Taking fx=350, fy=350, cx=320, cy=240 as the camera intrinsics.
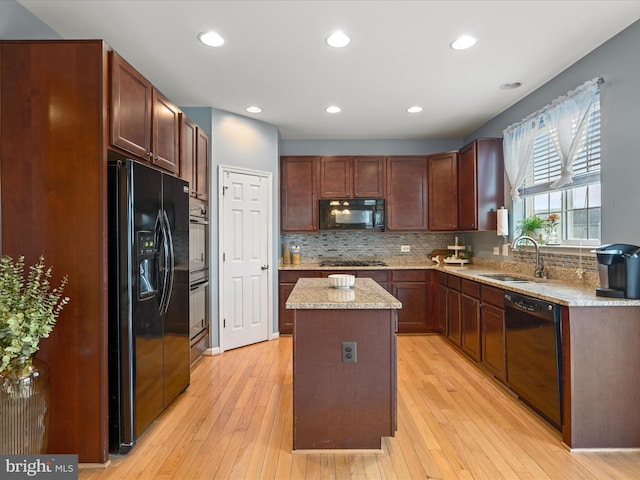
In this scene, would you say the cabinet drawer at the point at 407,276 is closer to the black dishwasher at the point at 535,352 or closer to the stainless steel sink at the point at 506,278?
the stainless steel sink at the point at 506,278

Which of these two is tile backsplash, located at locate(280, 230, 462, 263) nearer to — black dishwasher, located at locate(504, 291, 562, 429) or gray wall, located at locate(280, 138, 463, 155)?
gray wall, located at locate(280, 138, 463, 155)

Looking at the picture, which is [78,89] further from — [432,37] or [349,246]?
[349,246]

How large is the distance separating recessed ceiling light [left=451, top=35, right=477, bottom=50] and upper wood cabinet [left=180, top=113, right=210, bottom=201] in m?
2.28

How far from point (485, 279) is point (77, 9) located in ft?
11.8

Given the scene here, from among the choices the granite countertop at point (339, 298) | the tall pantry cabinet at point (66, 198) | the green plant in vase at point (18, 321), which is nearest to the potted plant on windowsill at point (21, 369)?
the green plant in vase at point (18, 321)

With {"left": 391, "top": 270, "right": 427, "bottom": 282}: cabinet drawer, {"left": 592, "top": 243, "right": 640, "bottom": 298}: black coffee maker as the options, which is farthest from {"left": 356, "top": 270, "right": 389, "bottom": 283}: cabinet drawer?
{"left": 592, "top": 243, "right": 640, "bottom": 298}: black coffee maker

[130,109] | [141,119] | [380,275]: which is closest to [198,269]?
[141,119]

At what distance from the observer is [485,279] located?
122 inches

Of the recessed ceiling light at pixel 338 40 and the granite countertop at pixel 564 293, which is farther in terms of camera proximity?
the recessed ceiling light at pixel 338 40

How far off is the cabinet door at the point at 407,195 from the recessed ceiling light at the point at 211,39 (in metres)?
2.85

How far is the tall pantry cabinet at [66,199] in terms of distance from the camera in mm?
1900

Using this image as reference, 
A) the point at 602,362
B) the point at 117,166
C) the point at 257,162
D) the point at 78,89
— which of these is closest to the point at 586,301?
the point at 602,362

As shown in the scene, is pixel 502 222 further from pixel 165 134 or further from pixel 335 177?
pixel 165 134

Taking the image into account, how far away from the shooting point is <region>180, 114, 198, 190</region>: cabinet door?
3072 mm
